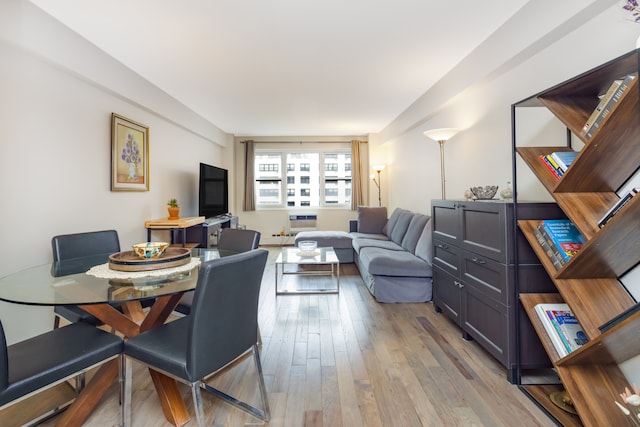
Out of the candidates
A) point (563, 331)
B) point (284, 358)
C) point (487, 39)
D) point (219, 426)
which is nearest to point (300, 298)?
point (284, 358)

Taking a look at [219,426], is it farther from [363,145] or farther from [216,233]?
[363,145]

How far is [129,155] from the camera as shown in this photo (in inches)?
127

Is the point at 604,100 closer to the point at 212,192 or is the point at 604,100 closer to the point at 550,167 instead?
the point at 550,167

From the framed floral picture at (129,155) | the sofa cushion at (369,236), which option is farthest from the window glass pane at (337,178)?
the framed floral picture at (129,155)

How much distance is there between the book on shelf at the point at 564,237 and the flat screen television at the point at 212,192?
437 cm

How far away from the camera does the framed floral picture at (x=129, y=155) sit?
2.96m

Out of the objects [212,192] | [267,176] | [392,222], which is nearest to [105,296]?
[212,192]

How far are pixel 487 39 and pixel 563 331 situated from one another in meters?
2.32

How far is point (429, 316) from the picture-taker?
2.74 meters

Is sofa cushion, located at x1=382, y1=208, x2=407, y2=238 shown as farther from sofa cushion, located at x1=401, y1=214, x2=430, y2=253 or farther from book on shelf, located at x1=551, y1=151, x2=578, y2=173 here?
book on shelf, located at x1=551, y1=151, x2=578, y2=173

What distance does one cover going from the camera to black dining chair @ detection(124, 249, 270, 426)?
1.19 m

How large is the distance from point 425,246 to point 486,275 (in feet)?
4.25

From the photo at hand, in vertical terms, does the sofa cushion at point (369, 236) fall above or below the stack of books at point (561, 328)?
above

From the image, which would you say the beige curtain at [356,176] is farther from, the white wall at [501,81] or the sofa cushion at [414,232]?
the sofa cushion at [414,232]
